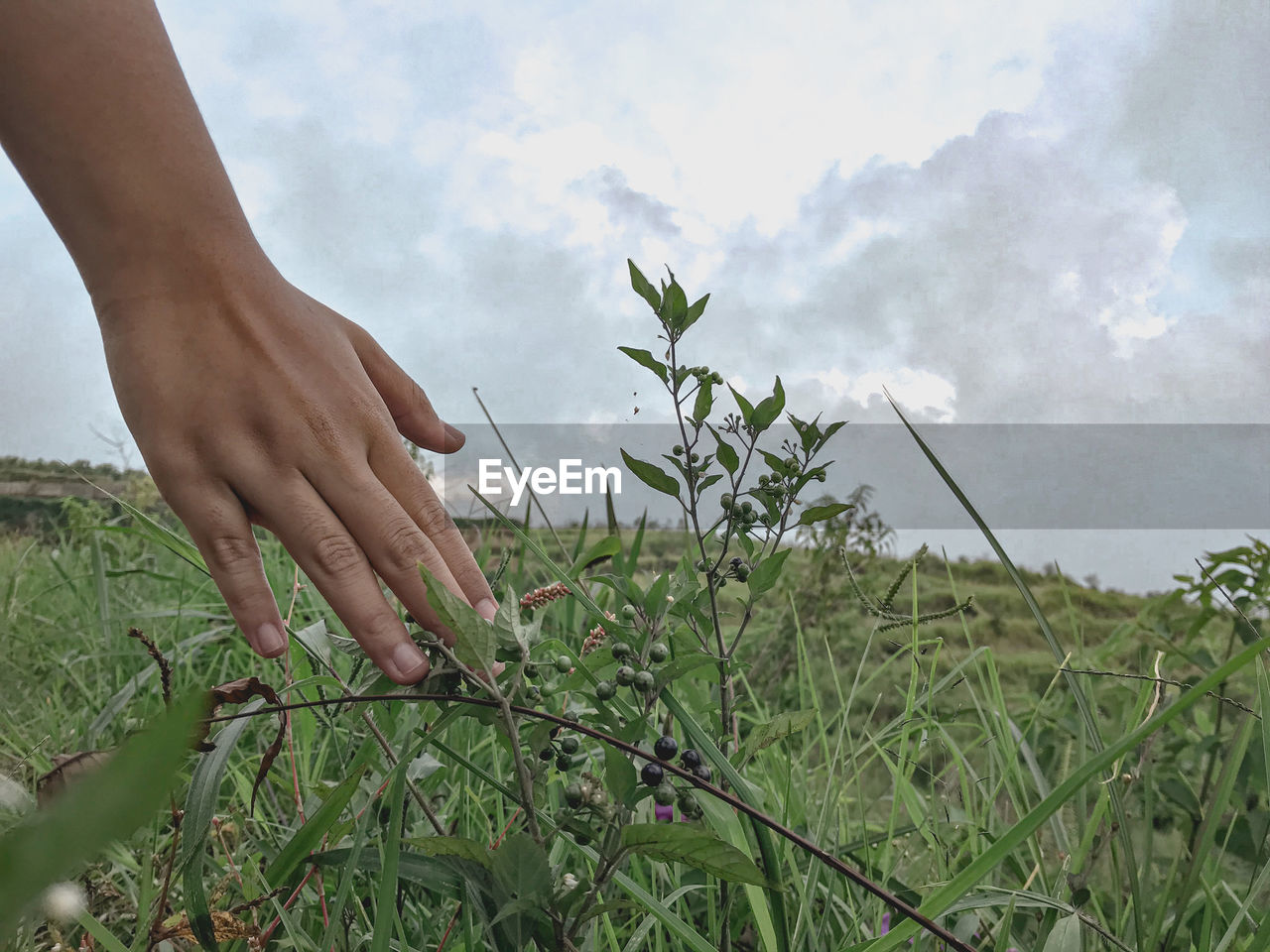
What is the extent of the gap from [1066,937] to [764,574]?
40 cm

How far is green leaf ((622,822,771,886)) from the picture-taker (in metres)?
0.55

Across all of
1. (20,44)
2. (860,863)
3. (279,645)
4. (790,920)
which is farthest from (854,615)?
(20,44)

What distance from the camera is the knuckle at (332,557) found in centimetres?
91

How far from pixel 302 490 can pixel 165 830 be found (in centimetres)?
96

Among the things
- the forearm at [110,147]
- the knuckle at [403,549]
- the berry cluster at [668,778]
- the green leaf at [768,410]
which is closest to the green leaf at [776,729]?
the berry cluster at [668,778]

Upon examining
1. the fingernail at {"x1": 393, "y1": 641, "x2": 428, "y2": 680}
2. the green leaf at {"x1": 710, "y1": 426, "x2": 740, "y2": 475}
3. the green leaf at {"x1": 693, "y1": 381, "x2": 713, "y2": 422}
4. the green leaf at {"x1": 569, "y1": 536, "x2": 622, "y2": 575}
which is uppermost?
the green leaf at {"x1": 693, "y1": 381, "x2": 713, "y2": 422}

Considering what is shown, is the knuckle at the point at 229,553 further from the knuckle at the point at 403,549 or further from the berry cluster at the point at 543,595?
the berry cluster at the point at 543,595

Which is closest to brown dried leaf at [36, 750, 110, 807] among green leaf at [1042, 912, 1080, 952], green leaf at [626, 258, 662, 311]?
green leaf at [626, 258, 662, 311]

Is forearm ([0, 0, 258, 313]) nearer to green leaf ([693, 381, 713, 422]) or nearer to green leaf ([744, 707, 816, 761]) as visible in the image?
green leaf ([693, 381, 713, 422])

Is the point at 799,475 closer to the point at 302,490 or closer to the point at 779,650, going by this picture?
the point at 302,490

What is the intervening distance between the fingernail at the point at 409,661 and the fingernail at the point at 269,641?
24 cm

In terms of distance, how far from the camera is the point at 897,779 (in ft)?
3.60

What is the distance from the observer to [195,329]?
0.89m

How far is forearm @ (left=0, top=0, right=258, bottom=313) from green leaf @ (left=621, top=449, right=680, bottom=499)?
Answer: 0.52m
